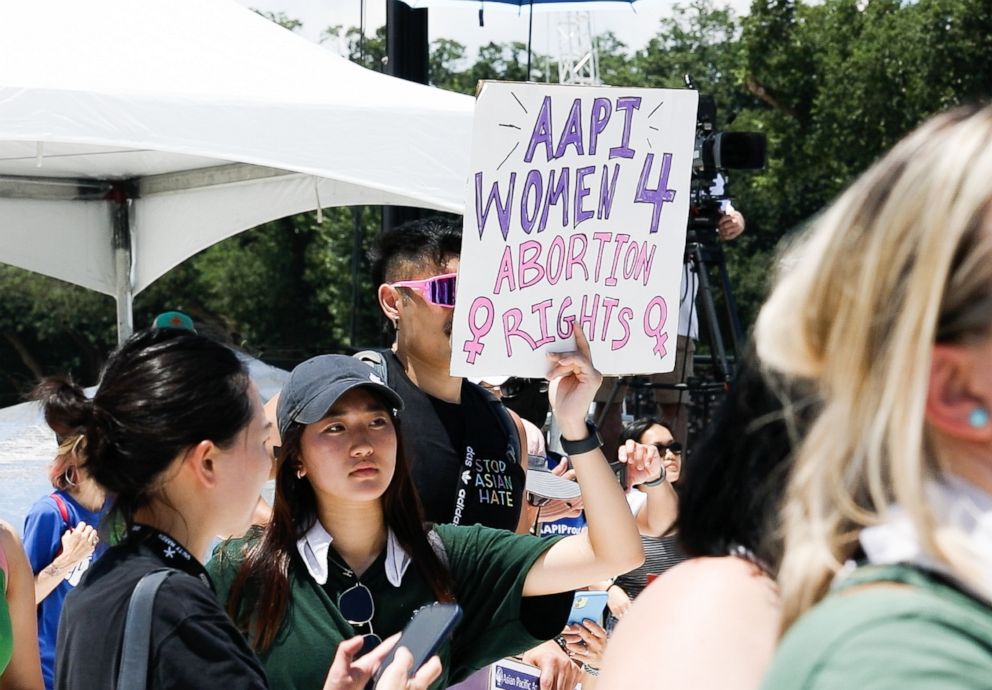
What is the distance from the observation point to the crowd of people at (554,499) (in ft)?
3.01

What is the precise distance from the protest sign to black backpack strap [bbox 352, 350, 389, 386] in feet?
1.84

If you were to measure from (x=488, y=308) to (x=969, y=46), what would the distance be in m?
17.2

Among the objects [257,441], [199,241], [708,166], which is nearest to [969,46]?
[708,166]

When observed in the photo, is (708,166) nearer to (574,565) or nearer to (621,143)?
→ (621,143)

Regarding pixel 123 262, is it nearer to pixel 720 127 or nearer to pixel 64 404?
pixel 64 404

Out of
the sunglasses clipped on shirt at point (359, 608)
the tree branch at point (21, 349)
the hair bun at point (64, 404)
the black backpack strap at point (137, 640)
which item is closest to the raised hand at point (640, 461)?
the sunglasses clipped on shirt at point (359, 608)

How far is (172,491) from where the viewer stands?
1.97 m

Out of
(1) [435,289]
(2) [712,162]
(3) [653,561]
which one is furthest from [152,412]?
(2) [712,162]

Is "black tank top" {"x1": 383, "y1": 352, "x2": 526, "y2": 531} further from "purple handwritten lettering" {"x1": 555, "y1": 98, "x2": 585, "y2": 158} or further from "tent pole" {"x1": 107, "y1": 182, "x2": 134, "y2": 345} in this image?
"tent pole" {"x1": 107, "y1": 182, "x2": 134, "y2": 345}

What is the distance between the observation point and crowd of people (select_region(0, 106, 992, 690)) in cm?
92

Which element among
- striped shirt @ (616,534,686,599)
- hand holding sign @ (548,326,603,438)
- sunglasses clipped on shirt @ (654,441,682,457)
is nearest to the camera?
hand holding sign @ (548,326,603,438)

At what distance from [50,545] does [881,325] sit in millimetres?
3159

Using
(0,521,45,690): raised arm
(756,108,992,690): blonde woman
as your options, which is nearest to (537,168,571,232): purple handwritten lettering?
(0,521,45,690): raised arm

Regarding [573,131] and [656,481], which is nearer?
[573,131]
